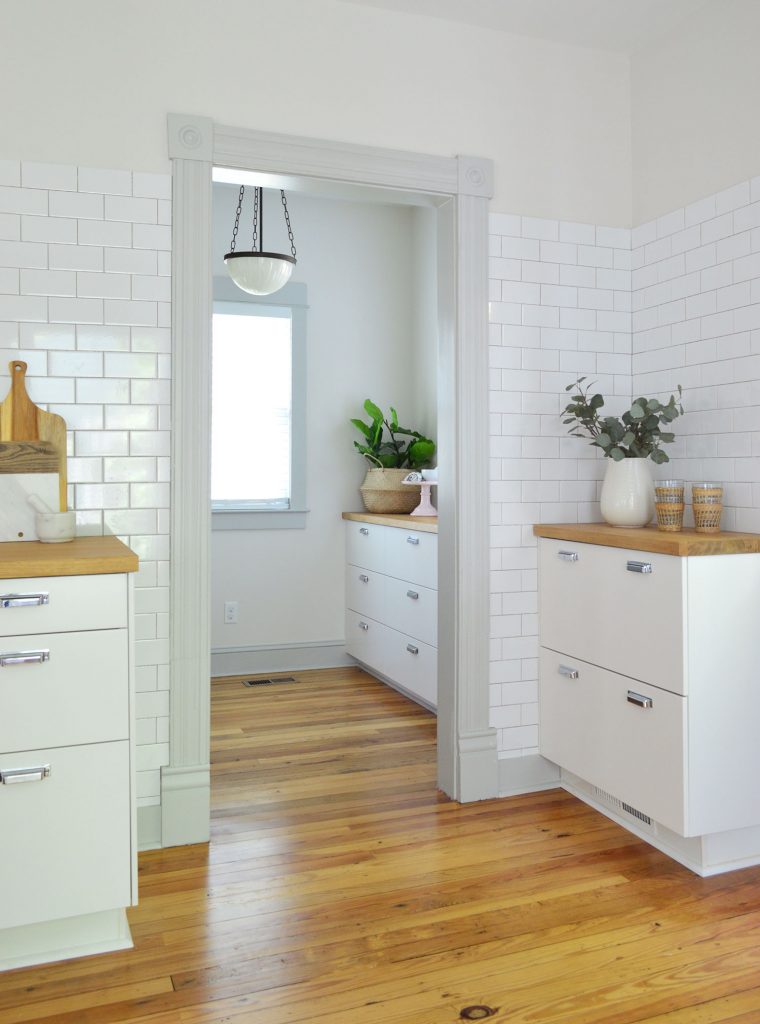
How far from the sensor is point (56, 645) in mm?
1990

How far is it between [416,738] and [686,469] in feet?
5.46

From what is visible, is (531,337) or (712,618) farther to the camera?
(531,337)

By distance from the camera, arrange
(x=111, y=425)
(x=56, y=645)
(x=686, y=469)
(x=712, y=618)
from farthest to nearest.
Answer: (x=686, y=469), (x=111, y=425), (x=712, y=618), (x=56, y=645)

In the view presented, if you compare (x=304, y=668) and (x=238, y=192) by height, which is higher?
(x=238, y=192)

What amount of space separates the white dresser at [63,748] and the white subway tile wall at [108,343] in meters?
0.58

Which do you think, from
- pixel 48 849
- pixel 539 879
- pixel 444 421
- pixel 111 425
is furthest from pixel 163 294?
pixel 539 879

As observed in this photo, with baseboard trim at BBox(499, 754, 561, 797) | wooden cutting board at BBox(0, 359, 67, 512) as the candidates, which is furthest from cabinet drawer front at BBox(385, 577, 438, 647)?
wooden cutting board at BBox(0, 359, 67, 512)

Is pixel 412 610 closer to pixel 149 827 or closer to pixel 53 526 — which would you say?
pixel 149 827

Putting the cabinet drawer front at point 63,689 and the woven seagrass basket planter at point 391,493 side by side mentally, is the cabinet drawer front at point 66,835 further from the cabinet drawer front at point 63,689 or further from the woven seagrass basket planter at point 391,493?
the woven seagrass basket planter at point 391,493

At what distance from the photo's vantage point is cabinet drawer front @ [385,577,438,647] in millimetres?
4117

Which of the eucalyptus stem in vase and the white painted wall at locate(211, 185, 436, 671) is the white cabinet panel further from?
the eucalyptus stem in vase

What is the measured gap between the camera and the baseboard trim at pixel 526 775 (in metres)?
3.12

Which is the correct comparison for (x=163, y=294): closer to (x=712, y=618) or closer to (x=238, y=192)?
(x=712, y=618)

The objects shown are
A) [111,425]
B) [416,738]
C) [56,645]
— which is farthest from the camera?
[416,738]
